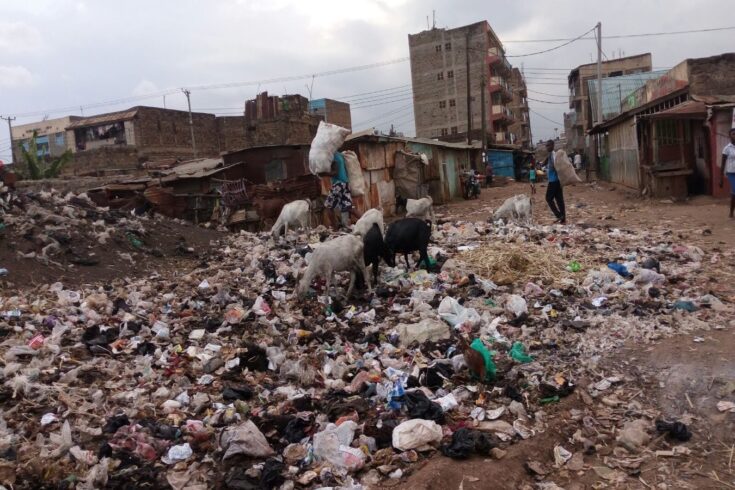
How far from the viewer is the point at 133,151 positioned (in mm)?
24594

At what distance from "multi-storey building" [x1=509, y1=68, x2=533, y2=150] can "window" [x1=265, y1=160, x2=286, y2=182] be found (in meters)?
45.0

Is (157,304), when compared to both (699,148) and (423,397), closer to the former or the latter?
(423,397)

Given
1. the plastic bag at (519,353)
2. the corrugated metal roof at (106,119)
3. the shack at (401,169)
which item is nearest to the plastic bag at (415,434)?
the plastic bag at (519,353)

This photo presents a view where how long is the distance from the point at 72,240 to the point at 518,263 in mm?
7109

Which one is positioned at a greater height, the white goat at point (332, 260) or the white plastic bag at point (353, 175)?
the white plastic bag at point (353, 175)

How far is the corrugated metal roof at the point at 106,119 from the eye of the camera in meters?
26.6

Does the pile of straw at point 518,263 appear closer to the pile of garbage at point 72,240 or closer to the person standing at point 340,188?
the person standing at point 340,188

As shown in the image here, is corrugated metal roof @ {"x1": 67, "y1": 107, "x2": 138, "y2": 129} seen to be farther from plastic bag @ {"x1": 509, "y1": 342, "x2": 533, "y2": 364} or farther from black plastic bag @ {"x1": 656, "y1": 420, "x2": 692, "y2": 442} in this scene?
black plastic bag @ {"x1": 656, "y1": 420, "x2": 692, "y2": 442}

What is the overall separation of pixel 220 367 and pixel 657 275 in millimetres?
4616

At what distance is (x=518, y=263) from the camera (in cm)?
661

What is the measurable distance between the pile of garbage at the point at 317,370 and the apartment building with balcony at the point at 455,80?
128 ft

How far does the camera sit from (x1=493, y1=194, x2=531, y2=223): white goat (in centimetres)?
1041

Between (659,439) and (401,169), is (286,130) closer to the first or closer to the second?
(401,169)

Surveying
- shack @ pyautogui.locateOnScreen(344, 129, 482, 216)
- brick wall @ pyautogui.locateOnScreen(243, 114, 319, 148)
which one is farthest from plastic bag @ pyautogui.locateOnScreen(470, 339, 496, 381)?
brick wall @ pyautogui.locateOnScreen(243, 114, 319, 148)
